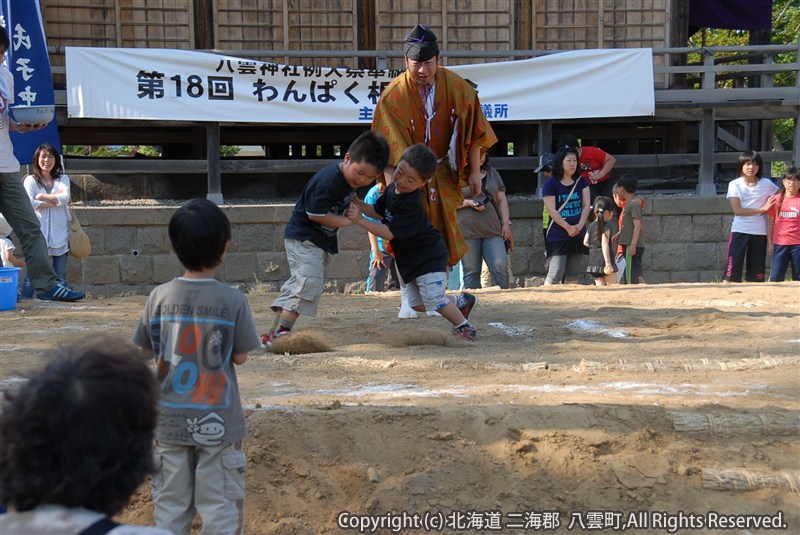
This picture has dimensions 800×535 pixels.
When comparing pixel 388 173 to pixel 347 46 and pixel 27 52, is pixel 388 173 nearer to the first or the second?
pixel 27 52

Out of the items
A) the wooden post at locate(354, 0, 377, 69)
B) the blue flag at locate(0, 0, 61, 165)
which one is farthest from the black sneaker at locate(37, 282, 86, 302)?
the wooden post at locate(354, 0, 377, 69)

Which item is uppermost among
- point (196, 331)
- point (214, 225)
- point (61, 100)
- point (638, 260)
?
point (61, 100)

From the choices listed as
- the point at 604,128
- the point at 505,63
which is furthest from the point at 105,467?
the point at 604,128

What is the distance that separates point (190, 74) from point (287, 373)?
6.12m

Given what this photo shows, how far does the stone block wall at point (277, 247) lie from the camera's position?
9.93m

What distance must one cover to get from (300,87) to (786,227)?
527cm

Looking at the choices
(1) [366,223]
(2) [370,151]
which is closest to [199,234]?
(2) [370,151]

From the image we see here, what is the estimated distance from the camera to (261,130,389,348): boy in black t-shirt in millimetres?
4773

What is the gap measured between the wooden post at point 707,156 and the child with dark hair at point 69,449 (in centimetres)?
1001

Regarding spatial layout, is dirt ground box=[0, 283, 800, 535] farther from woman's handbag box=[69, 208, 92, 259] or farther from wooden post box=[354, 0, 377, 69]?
wooden post box=[354, 0, 377, 69]

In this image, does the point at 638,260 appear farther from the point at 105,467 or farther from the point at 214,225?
the point at 105,467

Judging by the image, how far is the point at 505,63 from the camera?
10023mm

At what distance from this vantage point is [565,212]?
27.0 feet

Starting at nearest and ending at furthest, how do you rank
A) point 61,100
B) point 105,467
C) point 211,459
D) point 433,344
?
point 105,467 < point 211,459 < point 433,344 < point 61,100
